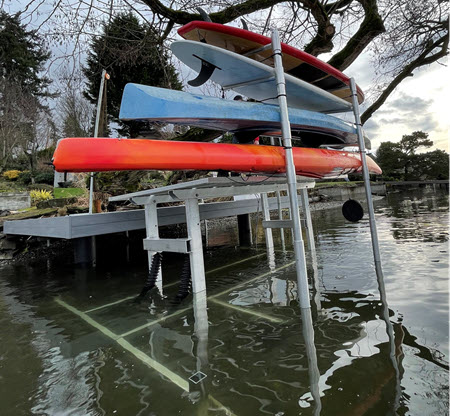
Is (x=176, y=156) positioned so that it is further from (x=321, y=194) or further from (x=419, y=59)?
(x=321, y=194)

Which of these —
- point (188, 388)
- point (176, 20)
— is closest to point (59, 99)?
point (176, 20)

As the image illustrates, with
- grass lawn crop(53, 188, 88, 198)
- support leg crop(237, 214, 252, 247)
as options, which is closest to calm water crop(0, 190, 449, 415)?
support leg crop(237, 214, 252, 247)

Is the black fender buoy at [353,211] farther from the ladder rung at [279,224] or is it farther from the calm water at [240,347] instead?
the ladder rung at [279,224]

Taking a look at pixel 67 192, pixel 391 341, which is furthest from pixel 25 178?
pixel 391 341

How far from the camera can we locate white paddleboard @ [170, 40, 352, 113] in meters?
2.59

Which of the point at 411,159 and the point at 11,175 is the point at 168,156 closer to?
the point at 11,175

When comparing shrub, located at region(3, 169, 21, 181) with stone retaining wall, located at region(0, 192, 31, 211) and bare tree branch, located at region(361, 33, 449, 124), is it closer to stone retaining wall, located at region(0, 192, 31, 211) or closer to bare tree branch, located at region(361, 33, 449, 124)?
stone retaining wall, located at region(0, 192, 31, 211)

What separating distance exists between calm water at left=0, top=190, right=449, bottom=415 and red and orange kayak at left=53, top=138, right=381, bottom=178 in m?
1.47

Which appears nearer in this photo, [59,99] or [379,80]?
[379,80]

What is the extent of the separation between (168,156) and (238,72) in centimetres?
120

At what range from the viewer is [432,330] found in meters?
2.05

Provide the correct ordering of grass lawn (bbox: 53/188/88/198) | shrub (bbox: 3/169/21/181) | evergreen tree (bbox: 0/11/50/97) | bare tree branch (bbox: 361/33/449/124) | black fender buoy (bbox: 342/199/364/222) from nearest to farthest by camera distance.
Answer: evergreen tree (bbox: 0/11/50/97), black fender buoy (bbox: 342/199/364/222), bare tree branch (bbox: 361/33/449/124), grass lawn (bbox: 53/188/88/198), shrub (bbox: 3/169/21/181)

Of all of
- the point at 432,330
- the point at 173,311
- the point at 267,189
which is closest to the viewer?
the point at 432,330

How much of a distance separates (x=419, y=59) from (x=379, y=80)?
1012mm
